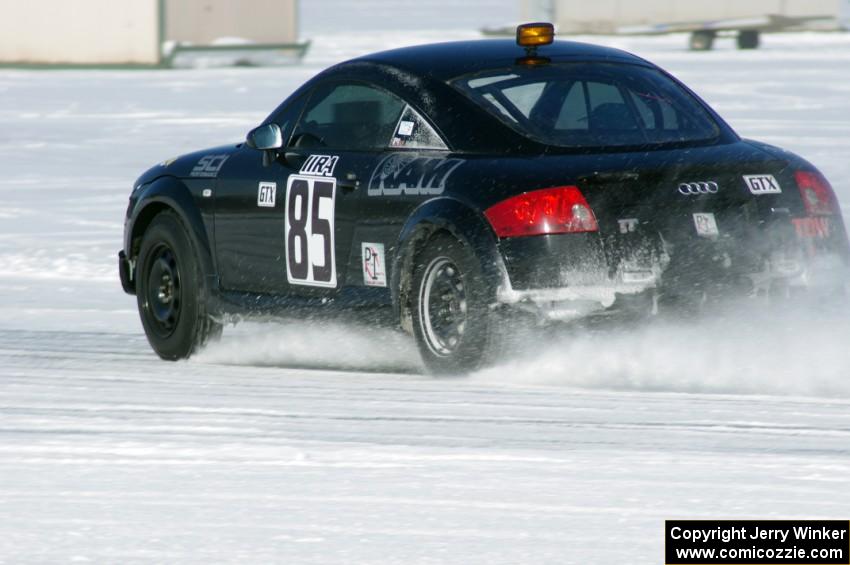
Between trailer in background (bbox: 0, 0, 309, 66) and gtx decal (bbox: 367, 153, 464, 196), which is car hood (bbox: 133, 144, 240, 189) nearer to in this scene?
gtx decal (bbox: 367, 153, 464, 196)

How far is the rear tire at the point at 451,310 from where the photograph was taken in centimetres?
782

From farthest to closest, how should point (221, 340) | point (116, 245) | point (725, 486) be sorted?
point (116, 245), point (221, 340), point (725, 486)

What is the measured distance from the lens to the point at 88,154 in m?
22.4

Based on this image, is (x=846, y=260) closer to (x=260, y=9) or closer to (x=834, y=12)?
(x=260, y=9)

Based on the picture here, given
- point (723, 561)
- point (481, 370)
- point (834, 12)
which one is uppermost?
point (723, 561)

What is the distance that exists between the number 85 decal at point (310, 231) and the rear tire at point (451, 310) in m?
0.64

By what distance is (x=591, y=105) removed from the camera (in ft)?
27.5

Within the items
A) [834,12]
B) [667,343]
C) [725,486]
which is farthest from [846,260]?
[834,12]

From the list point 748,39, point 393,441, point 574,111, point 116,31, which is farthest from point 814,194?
point 748,39

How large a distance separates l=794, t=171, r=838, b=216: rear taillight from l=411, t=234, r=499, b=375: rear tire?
57.3 inches

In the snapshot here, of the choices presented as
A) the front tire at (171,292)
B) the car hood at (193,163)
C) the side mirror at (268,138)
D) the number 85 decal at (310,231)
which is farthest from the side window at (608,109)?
the front tire at (171,292)

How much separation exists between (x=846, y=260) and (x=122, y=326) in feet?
15.4

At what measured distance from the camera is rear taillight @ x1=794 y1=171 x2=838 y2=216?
809 centimetres

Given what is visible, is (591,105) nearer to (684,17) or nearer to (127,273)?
(127,273)
